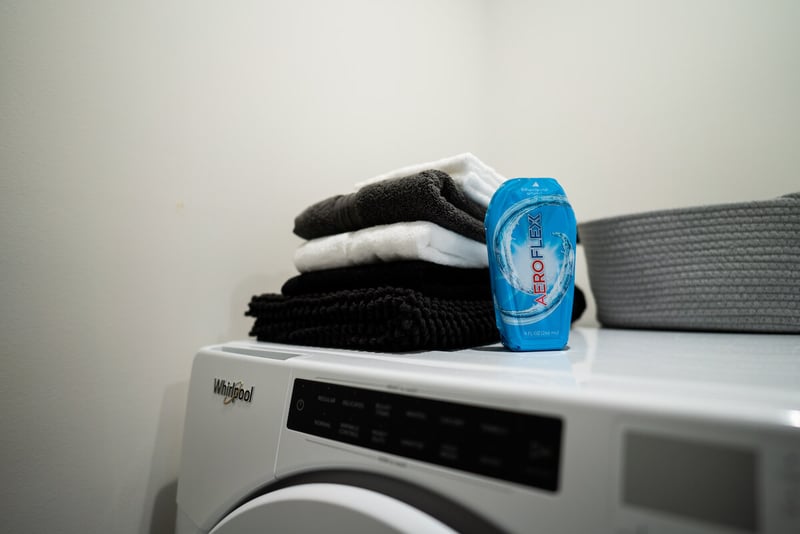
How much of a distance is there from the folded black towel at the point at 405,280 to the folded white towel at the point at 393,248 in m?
0.01

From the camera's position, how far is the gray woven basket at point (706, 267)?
0.67m

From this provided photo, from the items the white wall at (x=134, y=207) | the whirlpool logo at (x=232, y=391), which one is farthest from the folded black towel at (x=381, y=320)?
the white wall at (x=134, y=207)

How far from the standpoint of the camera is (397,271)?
1.82ft

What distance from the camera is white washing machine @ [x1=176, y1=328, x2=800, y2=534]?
22 centimetres

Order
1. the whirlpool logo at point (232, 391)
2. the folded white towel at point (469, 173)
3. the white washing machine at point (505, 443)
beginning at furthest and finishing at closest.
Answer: the folded white towel at point (469, 173) → the whirlpool logo at point (232, 391) → the white washing machine at point (505, 443)

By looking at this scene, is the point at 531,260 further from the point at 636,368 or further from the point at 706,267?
the point at 706,267

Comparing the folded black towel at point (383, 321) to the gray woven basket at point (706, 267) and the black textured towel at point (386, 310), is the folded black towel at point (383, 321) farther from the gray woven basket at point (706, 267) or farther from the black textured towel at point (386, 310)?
the gray woven basket at point (706, 267)

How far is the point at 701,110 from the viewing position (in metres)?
1.00

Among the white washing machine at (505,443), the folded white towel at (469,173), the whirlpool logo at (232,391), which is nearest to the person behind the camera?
the white washing machine at (505,443)

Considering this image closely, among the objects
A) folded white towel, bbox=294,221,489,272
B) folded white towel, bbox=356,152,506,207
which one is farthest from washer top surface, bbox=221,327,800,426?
folded white towel, bbox=356,152,506,207

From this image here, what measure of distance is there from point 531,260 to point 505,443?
0.28m

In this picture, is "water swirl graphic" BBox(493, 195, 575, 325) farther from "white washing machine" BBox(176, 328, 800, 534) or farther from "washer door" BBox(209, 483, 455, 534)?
"washer door" BBox(209, 483, 455, 534)

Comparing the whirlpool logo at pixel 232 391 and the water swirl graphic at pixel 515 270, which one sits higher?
the water swirl graphic at pixel 515 270

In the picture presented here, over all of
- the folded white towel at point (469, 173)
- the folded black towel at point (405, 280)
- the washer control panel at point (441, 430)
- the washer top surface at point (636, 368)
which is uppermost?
the folded white towel at point (469, 173)
